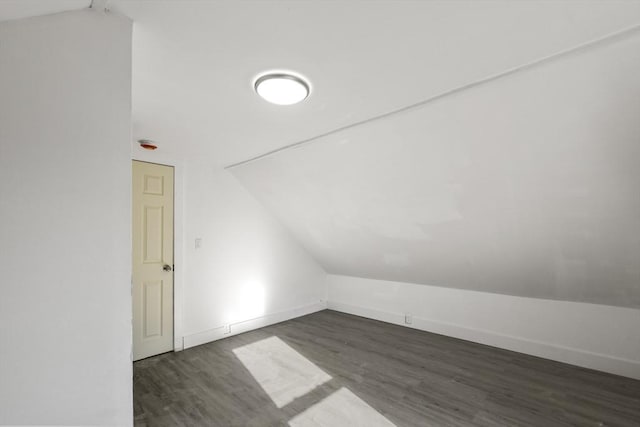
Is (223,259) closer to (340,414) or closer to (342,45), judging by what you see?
(340,414)

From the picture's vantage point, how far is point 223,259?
12.7ft

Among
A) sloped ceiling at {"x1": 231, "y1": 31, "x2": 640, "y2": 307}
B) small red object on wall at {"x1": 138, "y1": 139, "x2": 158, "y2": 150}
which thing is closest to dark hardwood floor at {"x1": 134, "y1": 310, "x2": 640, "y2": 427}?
sloped ceiling at {"x1": 231, "y1": 31, "x2": 640, "y2": 307}

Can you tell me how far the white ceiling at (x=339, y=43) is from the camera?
48.3 inches

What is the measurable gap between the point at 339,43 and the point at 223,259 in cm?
312

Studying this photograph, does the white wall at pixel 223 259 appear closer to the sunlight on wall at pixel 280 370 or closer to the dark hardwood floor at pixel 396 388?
the dark hardwood floor at pixel 396 388

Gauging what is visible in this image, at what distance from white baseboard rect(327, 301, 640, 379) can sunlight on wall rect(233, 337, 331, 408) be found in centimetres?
188

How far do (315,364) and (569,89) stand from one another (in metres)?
3.03

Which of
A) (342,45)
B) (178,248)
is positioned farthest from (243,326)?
(342,45)

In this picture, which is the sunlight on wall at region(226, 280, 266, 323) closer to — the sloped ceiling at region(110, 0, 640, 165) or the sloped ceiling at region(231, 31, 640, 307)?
the sloped ceiling at region(231, 31, 640, 307)

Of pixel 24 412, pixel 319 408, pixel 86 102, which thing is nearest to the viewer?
pixel 24 412

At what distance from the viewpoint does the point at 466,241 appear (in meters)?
3.10

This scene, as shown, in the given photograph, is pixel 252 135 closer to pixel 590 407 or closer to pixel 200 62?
pixel 200 62

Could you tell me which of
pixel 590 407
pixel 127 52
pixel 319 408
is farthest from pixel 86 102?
pixel 590 407

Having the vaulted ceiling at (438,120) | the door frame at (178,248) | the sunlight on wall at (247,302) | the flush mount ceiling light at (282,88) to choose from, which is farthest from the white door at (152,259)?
the flush mount ceiling light at (282,88)
